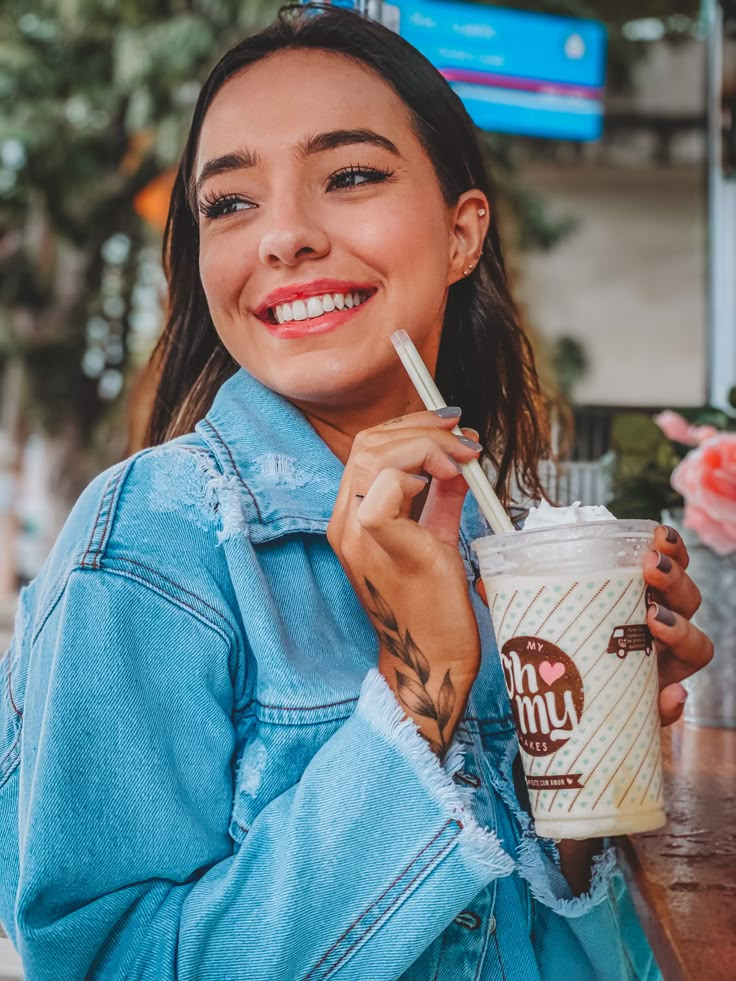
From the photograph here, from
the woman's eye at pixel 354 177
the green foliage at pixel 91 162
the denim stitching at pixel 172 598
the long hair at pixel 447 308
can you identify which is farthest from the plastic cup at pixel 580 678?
the green foliage at pixel 91 162

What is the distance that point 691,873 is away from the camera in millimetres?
1193

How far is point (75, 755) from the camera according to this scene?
1.18 meters

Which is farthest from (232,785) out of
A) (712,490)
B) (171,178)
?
(171,178)

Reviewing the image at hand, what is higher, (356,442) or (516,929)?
(356,442)

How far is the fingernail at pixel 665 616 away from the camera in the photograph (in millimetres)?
1259

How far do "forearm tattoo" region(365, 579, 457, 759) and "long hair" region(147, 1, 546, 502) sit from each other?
703mm

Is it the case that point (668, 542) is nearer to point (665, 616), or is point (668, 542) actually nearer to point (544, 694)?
point (665, 616)

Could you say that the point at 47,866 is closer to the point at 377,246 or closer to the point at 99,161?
the point at 377,246

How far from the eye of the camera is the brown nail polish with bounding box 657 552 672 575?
1210 millimetres

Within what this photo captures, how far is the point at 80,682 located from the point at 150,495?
9.8 inches

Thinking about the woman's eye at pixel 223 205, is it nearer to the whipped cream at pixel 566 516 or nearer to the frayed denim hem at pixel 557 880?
the whipped cream at pixel 566 516

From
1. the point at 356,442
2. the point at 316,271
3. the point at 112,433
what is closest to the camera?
the point at 356,442

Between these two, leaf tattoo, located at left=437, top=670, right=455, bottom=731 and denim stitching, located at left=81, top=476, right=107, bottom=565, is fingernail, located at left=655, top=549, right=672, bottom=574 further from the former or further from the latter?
denim stitching, located at left=81, top=476, right=107, bottom=565

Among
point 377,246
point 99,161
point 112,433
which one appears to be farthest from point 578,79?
point 112,433
